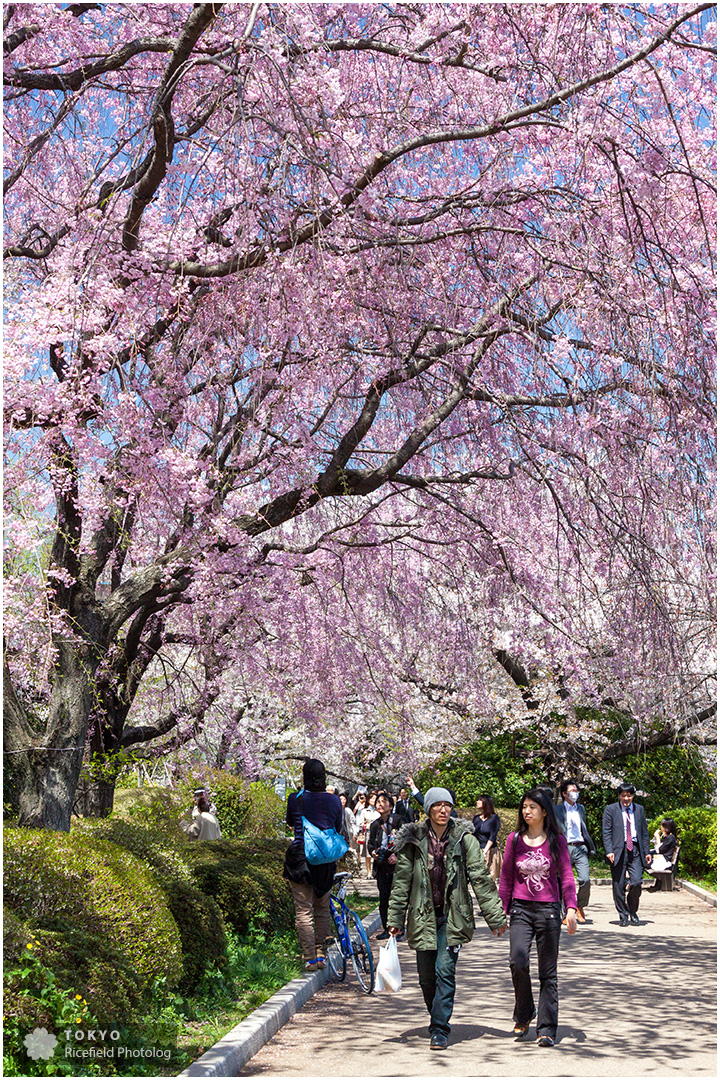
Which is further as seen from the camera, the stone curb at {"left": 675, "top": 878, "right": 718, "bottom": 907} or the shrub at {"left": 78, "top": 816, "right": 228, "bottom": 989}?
the stone curb at {"left": 675, "top": 878, "right": 718, "bottom": 907}

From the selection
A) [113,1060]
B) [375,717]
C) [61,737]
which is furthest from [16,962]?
[375,717]

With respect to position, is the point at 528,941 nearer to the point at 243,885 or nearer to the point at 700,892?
the point at 243,885

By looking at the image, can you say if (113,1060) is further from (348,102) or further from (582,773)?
(582,773)

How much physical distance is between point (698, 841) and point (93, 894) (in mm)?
17809

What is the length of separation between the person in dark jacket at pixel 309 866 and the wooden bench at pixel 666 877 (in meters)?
12.3

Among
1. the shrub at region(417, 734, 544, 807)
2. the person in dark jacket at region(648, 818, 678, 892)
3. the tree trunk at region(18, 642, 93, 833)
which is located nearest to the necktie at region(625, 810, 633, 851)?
the person in dark jacket at region(648, 818, 678, 892)

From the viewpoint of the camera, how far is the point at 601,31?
7383 mm

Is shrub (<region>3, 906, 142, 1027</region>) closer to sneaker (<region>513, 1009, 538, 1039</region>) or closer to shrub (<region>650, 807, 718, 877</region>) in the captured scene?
sneaker (<region>513, 1009, 538, 1039</region>)

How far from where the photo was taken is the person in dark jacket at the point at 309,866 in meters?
9.21

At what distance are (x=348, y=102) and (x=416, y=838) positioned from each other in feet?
18.7

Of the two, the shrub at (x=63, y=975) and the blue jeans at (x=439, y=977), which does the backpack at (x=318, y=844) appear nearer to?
the blue jeans at (x=439, y=977)

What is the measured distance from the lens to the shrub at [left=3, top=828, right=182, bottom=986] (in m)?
6.01

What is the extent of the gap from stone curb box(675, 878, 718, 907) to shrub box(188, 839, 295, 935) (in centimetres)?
803

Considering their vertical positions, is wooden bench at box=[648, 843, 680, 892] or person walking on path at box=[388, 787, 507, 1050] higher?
person walking on path at box=[388, 787, 507, 1050]
